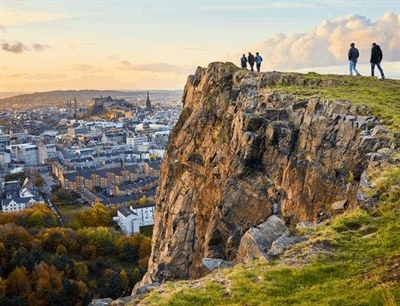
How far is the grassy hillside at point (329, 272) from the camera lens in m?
10.1

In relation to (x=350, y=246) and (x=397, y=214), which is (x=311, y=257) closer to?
(x=350, y=246)

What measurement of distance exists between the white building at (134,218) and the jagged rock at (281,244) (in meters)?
78.9

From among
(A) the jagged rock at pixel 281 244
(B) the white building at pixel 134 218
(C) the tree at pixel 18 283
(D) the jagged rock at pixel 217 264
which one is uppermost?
(A) the jagged rock at pixel 281 244

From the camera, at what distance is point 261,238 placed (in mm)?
14789

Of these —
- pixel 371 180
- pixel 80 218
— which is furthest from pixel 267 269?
pixel 80 218

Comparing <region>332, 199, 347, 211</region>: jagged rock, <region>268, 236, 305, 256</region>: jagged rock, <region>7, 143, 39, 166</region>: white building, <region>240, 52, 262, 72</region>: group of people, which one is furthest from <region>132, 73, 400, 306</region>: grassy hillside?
<region>7, 143, 39, 166</region>: white building

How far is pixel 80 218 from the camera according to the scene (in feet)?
294

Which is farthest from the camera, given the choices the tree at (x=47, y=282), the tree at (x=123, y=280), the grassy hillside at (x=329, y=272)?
the tree at (x=123, y=280)

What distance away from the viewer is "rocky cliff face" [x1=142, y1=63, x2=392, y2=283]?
19.8m

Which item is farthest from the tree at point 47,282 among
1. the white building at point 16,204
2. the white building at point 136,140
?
the white building at point 136,140

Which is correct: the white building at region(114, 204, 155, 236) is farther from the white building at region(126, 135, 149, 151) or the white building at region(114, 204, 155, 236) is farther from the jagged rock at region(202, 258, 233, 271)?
the white building at region(126, 135, 149, 151)

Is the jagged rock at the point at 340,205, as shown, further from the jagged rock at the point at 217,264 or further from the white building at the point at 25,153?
the white building at the point at 25,153

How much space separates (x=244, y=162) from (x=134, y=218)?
69.0m

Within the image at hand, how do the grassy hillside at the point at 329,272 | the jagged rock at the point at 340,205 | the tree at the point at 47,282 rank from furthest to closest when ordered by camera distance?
the tree at the point at 47,282 < the jagged rock at the point at 340,205 < the grassy hillside at the point at 329,272
